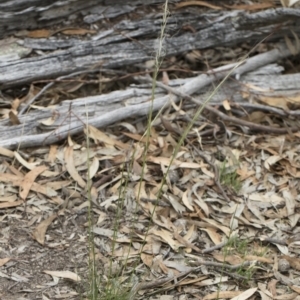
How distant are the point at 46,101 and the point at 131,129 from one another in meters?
0.45

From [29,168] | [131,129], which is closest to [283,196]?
[131,129]

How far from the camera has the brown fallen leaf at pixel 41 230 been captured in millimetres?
2576

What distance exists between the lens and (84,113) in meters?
3.17

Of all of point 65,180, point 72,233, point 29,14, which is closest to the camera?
point 72,233

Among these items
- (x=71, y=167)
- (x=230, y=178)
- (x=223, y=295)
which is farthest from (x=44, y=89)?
(x=223, y=295)

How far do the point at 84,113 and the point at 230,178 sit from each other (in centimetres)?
77

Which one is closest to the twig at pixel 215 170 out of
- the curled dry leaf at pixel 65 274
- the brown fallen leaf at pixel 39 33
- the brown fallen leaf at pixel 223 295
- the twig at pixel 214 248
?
the twig at pixel 214 248

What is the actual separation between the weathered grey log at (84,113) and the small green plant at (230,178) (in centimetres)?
46

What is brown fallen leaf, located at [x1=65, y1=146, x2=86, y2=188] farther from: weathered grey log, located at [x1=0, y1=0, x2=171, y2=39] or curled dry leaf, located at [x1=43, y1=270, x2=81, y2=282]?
weathered grey log, located at [x1=0, y1=0, x2=171, y2=39]

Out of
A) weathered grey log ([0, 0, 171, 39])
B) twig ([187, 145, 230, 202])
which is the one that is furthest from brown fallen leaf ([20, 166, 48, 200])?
weathered grey log ([0, 0, 171, 39])

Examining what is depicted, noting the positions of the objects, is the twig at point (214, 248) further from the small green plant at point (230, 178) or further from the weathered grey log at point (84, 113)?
the weathered grey log at point (84, 113)

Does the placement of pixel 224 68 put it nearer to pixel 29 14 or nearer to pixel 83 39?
pixel 83 39

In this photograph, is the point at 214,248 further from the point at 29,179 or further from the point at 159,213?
the point at 29,179

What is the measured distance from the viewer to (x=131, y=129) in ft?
10.5
